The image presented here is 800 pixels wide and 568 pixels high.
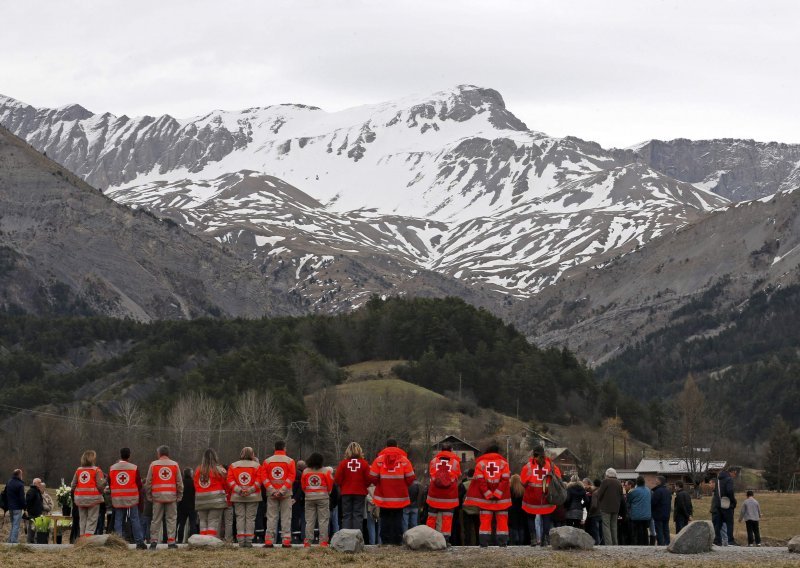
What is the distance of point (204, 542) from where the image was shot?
31.3 m

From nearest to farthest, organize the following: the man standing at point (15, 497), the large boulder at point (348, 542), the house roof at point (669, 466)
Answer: the large boulder at point (348, 542) < the man standing at point (15, 497) < the house roof at point (669, 466)

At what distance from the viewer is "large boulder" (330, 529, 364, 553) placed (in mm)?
30031

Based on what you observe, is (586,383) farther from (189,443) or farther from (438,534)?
(438,534)

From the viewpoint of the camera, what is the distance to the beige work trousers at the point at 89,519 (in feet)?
108

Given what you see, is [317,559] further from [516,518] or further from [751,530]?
[751,530]

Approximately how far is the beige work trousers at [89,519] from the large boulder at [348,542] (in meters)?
6.41

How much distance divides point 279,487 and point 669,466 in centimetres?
11014

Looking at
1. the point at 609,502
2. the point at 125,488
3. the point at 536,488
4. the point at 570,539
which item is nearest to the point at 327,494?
the point at 125,488

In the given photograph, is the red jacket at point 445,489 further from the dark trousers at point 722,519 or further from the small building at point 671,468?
the small building at point 671,468

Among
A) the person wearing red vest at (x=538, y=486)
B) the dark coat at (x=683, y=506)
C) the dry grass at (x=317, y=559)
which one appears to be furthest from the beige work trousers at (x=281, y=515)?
the dark coat at (x=683, y=506)

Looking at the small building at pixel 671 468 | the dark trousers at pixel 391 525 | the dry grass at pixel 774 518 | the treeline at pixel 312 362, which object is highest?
the treeline at pixel 312 362

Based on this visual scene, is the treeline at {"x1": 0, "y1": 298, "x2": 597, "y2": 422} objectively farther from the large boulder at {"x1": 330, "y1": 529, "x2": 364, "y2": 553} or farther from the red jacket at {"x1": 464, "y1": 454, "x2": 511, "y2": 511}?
the large boulder at {"x1": 330, "y1": 529, "x2": 364, "y2": 553}

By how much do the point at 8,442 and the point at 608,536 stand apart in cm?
10146

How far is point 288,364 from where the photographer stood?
154 m
